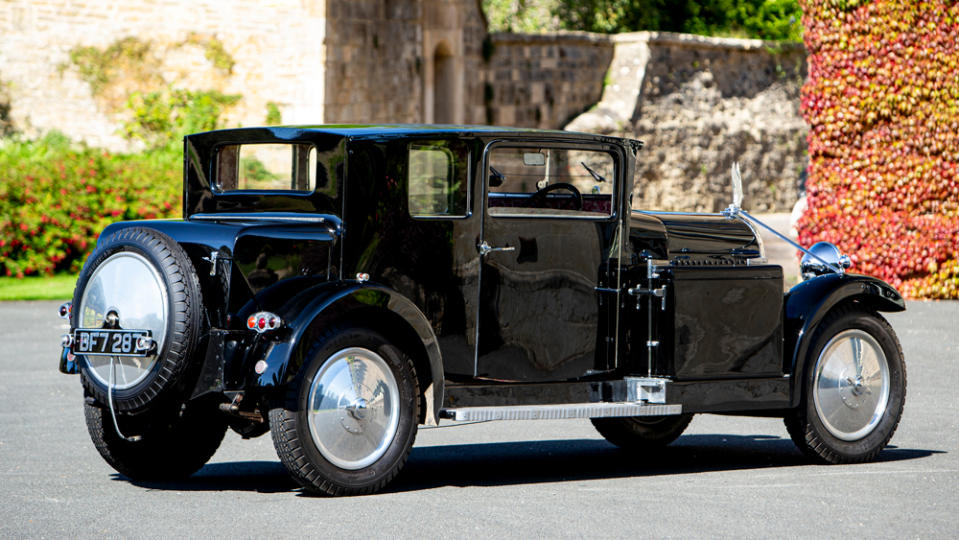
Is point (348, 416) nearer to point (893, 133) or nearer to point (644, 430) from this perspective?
point (644, 430)

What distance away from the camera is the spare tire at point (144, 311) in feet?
19.4

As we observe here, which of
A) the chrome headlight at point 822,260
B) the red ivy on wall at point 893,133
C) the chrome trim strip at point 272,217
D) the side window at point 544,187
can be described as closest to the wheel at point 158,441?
the chrome trim strip at point 272,217

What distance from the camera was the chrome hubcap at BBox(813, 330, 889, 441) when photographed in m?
7.33

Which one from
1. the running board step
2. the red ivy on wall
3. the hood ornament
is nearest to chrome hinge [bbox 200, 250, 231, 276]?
the running board step

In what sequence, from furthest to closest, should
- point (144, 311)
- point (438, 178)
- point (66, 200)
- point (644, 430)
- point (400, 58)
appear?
point (400, 58), point (66, 200), point (644, 430), point (438, 178), point (144, 311)

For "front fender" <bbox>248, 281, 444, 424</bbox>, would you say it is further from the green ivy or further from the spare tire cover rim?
the green ivy

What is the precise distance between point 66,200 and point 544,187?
13.6 m

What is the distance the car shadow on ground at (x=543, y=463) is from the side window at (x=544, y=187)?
4.34ft

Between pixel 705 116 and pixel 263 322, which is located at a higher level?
pixel 705 116

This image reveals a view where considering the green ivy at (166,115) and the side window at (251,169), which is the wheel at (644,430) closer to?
the side window at (251,169)

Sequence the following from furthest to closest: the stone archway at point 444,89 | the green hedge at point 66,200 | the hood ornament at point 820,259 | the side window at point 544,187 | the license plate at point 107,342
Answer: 1. the stone archway at point 444,89
2. the green hedge at point 66,200
3. the hood ornament at point 820,259
4. the side window at point 544,187
5. the license plate at point 107,342

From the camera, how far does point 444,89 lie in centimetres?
2944

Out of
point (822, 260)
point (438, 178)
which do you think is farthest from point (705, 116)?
point (438, 178)

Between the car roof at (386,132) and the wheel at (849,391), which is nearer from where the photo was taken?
the car roof at (386,132)
